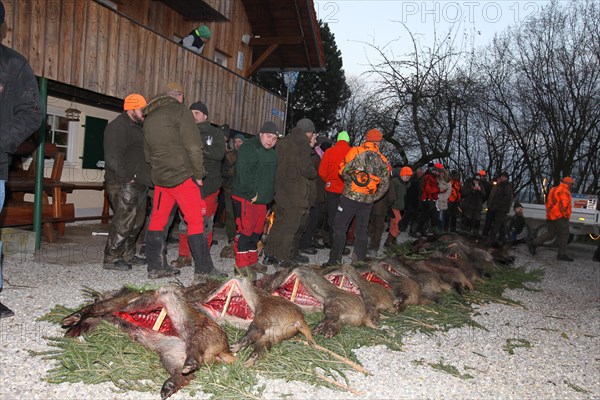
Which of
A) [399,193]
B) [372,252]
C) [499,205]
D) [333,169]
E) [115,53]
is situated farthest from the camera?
[499,205]

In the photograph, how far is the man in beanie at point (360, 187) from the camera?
22.8 feet

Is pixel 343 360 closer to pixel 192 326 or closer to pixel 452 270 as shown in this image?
pixel 192 326

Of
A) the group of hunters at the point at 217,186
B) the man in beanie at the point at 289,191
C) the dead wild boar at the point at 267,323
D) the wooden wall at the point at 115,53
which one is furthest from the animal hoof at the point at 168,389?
the wooden wall at the point at 115,53

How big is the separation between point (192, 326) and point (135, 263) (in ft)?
12.9

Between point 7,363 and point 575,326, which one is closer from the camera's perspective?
point 7,363

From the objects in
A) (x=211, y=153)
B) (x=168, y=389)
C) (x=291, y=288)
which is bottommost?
(x=168, y=389)

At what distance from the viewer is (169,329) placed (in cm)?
315

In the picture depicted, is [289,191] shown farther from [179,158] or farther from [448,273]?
[448,273]

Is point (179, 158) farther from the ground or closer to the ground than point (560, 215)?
farther from the ground

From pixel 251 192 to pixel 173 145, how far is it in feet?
4.19

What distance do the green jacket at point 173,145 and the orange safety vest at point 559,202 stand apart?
9.08m

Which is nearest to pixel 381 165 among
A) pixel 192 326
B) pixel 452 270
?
pixel 452 270

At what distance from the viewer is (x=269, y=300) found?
3.39 metres

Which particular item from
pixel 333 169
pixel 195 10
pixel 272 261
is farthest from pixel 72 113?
pixel 272 261
